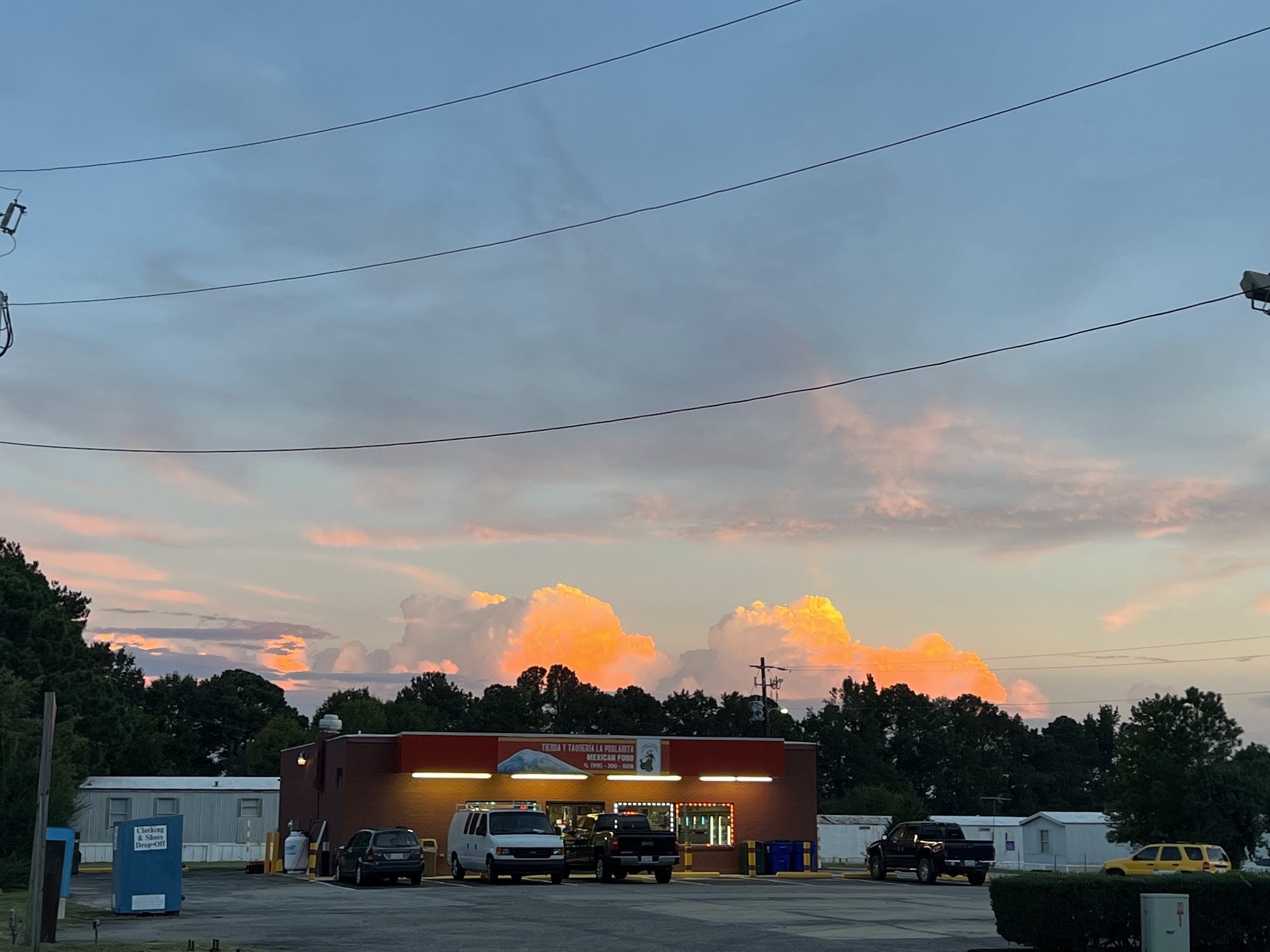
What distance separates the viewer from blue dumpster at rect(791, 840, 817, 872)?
46.2m

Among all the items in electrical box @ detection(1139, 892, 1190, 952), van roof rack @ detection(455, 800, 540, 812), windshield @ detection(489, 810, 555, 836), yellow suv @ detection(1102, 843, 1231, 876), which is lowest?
yellow suv @ detection(1102, 843, 1231, 876)

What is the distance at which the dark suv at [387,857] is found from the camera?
118 ft

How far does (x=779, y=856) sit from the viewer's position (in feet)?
151

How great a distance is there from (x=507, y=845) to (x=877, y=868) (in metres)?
15.0

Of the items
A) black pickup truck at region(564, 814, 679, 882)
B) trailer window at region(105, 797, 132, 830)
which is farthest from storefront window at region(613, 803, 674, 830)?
trailer window at region(105, 797, 132, 830)

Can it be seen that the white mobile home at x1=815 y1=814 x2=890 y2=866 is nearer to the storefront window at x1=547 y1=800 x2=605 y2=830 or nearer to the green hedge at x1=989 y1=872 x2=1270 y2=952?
the storefront window at x1=547 y1=800 x2=605 y2=830

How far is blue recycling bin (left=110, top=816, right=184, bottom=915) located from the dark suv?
33.8 feet

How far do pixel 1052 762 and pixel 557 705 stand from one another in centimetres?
5006

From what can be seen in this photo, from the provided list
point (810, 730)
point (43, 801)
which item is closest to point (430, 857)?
point (43, 801)

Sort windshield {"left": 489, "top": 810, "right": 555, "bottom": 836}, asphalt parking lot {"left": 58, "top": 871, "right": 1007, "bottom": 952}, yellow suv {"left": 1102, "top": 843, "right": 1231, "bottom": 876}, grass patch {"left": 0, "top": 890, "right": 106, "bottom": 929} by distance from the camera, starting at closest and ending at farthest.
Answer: asphalt parking lot {"left": 58, "top": 871, "right": 1007, "bottom": 952} → grass patch {"left": 0, "top": 890, "right": 106, "bottom": 929} → windshield {"left": 489, "top": 810, "right": 555, "bottom": 836} → yellow suv {"left": 1102, "top": 843, "right": 1231, "bottom": 876}

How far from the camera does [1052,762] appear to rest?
450ft

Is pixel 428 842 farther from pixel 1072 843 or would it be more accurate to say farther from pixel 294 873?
pixel 1072 843

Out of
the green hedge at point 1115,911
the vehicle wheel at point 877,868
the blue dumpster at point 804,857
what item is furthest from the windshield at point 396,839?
the green hedge at point 1115,911

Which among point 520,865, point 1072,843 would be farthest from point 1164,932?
point 1072,843
